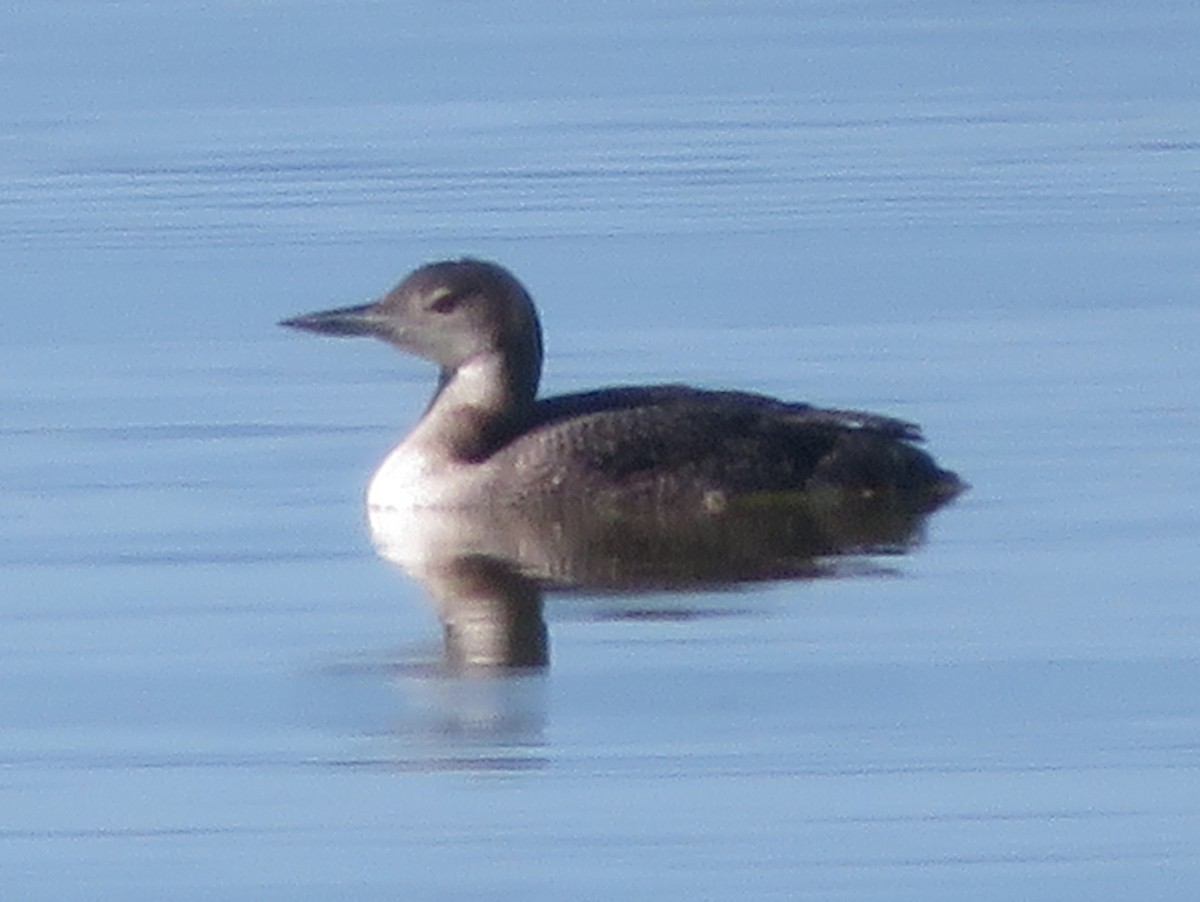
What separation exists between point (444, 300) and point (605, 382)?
1853mm

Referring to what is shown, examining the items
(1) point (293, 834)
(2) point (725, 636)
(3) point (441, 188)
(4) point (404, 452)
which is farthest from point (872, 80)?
(1) point (293, 834)

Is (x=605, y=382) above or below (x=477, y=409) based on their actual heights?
above

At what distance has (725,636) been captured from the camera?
10.9 metres

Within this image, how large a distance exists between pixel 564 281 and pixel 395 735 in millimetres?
7578

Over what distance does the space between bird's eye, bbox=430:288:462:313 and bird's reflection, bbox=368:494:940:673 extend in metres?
0.69

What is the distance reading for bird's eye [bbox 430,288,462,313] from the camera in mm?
13359

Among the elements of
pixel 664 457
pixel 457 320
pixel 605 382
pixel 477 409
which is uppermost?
pixel 605 382

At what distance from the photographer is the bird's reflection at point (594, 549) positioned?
11.5 m

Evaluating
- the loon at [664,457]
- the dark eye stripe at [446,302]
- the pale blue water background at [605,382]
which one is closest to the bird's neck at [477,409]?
the loon at [664,457]

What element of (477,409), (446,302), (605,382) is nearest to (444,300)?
(446,302)

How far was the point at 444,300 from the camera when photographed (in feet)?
43.9

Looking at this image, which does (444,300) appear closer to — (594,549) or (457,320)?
(457,320)

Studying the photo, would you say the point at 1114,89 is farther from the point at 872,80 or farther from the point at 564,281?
the point at 564,281

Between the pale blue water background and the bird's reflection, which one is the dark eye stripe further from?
the bird's reflection
